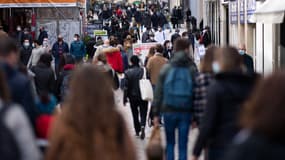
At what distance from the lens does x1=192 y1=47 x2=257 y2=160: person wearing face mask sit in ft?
22.2

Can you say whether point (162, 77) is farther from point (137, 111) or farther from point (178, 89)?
point (137, 111)

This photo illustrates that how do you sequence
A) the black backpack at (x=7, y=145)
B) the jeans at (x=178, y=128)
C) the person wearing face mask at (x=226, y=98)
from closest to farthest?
1. the black backpack at (x=7, y=145)
2. the person wearing face mask at (x=226, y=98)
3. the jeans at (x=178, y=128)

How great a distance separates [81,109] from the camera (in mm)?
5051

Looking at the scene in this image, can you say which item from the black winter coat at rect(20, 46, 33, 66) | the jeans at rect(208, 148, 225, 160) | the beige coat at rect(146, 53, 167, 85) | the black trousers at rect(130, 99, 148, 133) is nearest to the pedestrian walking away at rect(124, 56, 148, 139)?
the black trousers at rect(130, 99, 148, 133)

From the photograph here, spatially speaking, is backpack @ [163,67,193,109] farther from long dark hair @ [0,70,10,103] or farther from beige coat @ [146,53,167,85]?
beige coat @ [146,53,167,85]

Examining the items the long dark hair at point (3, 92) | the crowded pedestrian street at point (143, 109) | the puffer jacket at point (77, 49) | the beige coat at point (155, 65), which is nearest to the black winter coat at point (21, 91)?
the crowded pedestrian street at point (143, 109)

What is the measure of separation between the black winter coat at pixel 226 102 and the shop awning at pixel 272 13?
1031 cm

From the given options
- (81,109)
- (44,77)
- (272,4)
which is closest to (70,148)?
(81,109)

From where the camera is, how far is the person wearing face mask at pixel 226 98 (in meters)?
6.78

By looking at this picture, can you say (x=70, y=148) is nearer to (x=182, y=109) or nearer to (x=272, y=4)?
(x=182, y=109)

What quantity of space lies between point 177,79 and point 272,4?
403 inches

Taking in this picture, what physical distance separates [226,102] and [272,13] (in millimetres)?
10992

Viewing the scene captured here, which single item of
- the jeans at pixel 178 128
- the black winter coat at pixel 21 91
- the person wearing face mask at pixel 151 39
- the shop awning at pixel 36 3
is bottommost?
the jeans at pixel 178 128

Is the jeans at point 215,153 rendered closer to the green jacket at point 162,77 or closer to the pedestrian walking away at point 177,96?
the pedestrian walking away at point 177,96
